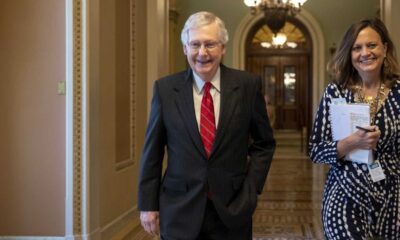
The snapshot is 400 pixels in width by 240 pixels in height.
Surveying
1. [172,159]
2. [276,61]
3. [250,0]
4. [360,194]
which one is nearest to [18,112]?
[172,159]

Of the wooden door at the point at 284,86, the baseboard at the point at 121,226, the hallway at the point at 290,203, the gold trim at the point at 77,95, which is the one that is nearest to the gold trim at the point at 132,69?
the baseboard at the point at 121,226

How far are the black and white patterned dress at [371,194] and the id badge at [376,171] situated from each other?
0.02m

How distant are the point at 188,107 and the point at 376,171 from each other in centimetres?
73

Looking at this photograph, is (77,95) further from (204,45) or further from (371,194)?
(371,194)

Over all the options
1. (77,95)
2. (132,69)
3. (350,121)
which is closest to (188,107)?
(350,121)

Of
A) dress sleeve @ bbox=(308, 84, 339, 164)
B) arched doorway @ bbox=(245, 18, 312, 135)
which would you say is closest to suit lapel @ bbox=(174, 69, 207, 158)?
dress sleeve @ bbox=(308, 84, 339, 164)

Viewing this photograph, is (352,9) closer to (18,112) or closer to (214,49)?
(18,112)

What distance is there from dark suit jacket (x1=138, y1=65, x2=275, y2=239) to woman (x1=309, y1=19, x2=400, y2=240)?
0.86 ft

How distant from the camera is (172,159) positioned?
6.89 ft

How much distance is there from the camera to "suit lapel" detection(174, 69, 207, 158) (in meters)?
2.04

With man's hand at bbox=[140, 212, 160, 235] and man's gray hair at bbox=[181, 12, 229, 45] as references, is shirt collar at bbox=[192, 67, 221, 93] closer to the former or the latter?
man's gray hair at bbox=[181, 12, 229, 45]

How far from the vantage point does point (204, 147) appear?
2043mm

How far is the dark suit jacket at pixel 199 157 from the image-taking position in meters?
2.04

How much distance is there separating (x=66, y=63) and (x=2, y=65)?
1.83 feet
